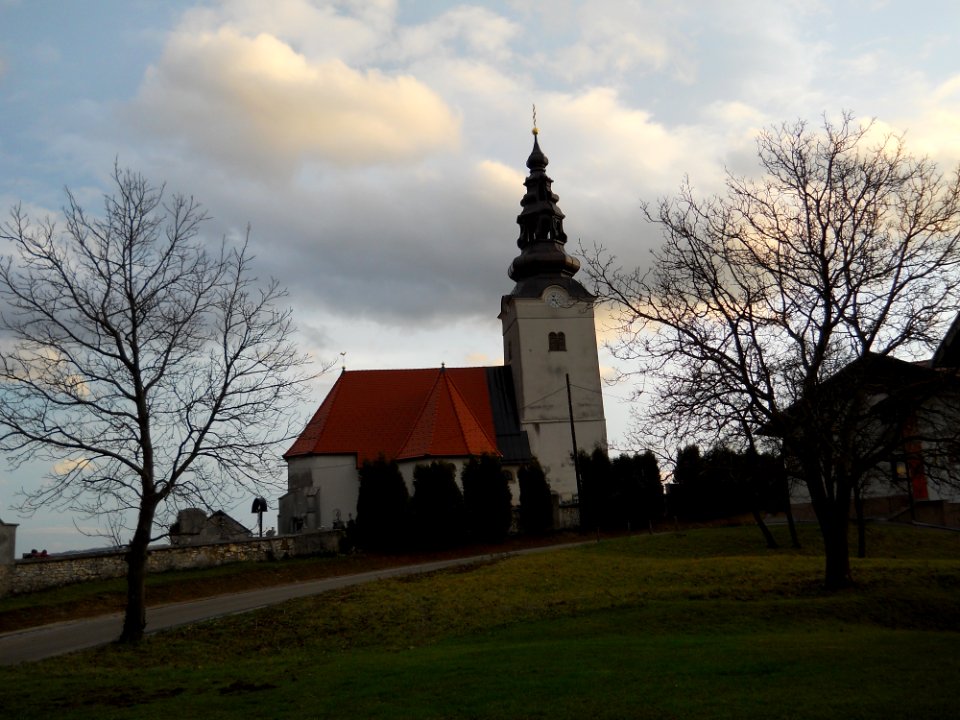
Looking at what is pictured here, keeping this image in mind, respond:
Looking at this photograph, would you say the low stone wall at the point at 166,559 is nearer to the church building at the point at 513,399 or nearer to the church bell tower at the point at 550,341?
the church building at the point at 513,399

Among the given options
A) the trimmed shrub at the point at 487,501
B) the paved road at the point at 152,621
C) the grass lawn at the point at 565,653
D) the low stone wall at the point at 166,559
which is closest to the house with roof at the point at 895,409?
the grass lawn at the point at 565,653

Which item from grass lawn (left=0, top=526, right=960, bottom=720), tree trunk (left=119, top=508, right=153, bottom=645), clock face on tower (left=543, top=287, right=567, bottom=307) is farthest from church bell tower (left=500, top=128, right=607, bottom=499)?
tree trunk (left=119, top=508, right=153, bottom=645)

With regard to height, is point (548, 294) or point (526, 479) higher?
point (548, 294)

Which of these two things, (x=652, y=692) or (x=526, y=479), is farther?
(x=526, y=479)

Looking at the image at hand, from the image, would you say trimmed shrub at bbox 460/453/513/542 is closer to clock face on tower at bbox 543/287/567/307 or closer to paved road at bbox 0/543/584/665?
paved road at bbox 0/543/584/665

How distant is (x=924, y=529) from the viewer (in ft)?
101

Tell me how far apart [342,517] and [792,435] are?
94.2 feet

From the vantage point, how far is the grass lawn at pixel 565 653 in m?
9.12

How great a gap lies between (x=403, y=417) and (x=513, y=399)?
253 inches

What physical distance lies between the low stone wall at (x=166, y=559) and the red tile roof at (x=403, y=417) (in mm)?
7433

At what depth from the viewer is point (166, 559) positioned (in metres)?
29.3

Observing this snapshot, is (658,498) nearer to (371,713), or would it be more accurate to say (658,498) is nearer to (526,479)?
(526,479)

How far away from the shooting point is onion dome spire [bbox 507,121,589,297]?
1827 inches

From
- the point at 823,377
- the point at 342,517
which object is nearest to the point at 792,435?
the point at 823,377
